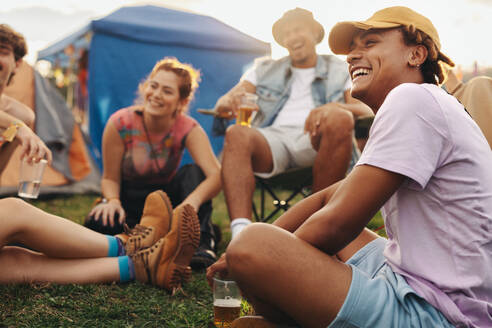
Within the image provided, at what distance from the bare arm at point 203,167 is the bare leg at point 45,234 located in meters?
0.66

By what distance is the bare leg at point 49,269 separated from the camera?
192 centimetres

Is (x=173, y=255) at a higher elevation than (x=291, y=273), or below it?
below

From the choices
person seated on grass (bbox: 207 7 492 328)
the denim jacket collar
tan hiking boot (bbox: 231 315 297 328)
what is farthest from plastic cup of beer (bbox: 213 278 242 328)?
the denim jacket collar

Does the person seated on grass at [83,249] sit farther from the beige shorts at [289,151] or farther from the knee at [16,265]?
the beige shorts at [289,151]

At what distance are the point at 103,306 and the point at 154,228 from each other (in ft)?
1.46

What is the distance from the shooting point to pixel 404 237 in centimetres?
121

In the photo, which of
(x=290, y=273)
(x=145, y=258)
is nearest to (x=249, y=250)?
(x=290, y=273)

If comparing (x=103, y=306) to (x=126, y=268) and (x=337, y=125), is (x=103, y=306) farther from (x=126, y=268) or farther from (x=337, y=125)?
(x=337, y=125)

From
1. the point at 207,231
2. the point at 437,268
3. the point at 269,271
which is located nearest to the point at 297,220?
the point at 269,271

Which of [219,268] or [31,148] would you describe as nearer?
[219,268]

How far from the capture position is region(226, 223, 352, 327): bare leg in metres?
1.19

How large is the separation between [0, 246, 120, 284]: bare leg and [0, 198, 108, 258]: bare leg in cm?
3

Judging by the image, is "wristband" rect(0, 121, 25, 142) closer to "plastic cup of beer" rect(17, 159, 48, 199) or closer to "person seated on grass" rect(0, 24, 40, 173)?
"person seated on grass" rect(0, 24, 40, 173)

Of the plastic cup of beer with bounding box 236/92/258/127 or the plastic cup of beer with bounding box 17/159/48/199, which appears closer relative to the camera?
the plastic cup of beer with bounding box 17/159/48/199
